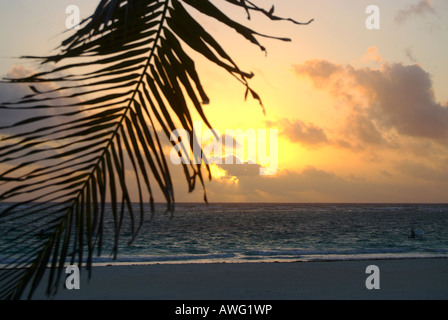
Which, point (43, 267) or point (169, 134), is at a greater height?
point (169, 134)

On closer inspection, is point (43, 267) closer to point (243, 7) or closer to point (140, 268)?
point (243, 7)

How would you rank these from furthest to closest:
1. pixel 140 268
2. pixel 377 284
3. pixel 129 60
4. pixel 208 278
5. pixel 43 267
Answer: pixel 140 268
pixel 208 278
pixel 377 284
pixel 129 60
pixel 43 267

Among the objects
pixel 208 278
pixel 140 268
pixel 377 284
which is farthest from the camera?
pixel 140 268

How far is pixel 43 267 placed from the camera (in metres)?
0.87

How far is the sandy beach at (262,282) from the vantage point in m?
10.3

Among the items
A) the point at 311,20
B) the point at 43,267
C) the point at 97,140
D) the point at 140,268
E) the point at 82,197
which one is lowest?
the point at 140,268

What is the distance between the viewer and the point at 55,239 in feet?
2.99

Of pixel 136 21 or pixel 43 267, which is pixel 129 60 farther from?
pixel 43 267

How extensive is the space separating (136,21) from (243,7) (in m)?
0.23

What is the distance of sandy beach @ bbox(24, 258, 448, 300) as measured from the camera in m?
10.3

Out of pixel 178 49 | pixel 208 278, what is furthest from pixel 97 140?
pixel 208 278

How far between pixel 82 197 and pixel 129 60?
0.95 feet

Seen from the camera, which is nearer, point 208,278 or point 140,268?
point 208,278

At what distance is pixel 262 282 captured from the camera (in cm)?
1180
